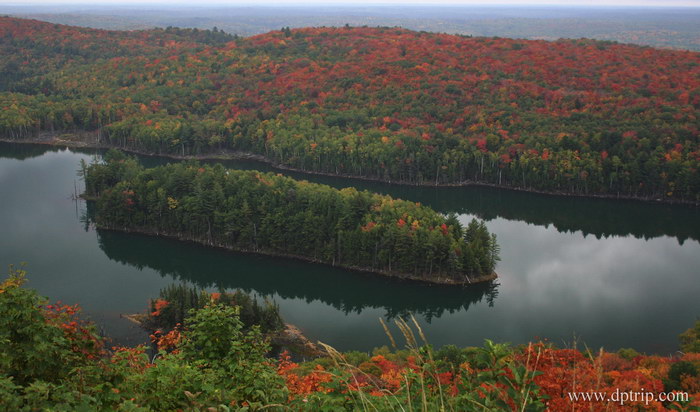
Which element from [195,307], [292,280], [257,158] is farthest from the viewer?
[257,158]

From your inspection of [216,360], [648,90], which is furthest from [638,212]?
[216,360]

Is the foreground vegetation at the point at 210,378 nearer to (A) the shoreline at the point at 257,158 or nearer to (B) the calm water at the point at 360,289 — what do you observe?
(B) the calm water at the point at 360,289

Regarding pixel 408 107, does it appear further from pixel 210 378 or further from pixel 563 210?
pixel 210 378

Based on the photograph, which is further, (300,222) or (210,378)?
(300,222)

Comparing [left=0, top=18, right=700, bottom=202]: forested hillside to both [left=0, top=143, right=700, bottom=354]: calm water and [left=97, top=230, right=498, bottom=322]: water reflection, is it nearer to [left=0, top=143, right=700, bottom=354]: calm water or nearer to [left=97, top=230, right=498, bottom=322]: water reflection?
[left=0, top=143, right=700, bottom=354]: calm water

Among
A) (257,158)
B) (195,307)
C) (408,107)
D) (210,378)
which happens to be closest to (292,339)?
(195,307)

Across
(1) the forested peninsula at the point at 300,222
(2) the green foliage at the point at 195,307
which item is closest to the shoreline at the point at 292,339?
(2) the green foliage at the point at 195,307

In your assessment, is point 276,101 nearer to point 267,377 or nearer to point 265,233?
point 265,233

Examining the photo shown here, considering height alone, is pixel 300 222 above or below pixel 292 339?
above
